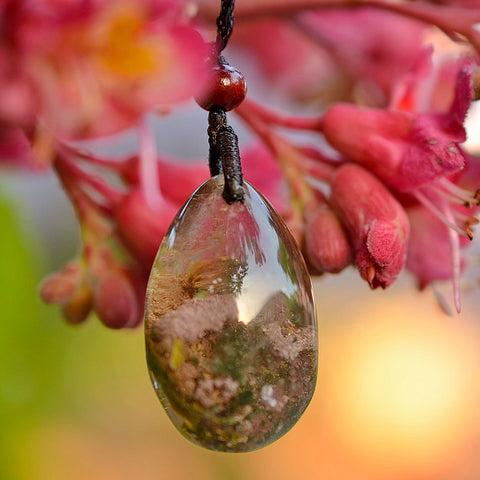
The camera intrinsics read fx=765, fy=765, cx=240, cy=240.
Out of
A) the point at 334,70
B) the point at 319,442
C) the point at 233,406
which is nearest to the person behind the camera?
the point at 233,406

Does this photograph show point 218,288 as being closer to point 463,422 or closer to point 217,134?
point 217,134

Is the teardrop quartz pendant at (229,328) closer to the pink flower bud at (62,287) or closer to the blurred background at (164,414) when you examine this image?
the pink flower bud at (62,287)

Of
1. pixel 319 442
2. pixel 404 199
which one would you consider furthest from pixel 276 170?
pixel 319 442

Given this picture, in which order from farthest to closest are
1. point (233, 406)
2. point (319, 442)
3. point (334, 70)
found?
point (319, 442), point (334, 70), point (233, 406)

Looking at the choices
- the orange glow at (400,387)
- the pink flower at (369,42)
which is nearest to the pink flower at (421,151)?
the pink flower at (369,42)

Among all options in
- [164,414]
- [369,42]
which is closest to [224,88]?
[369,42]

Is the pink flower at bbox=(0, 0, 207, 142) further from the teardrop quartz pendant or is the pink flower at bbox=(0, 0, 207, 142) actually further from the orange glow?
the orange glow
